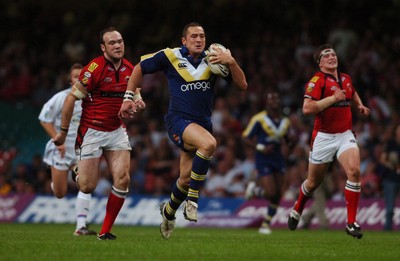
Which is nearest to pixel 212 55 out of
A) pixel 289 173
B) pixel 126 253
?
pixel 126 253

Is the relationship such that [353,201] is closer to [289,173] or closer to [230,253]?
[230,253]

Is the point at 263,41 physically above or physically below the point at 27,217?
above

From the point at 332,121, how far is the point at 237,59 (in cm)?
1275

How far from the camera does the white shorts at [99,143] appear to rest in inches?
542

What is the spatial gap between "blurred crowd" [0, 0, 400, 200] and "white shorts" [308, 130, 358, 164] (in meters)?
6.17

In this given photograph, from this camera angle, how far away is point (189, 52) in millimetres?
13117

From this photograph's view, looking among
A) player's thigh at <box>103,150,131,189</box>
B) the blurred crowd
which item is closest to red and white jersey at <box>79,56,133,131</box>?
player's thigh at <box>103,150,131,189</box>

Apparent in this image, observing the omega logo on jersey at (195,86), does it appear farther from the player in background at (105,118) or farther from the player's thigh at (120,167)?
the player's thigh at (120,167)

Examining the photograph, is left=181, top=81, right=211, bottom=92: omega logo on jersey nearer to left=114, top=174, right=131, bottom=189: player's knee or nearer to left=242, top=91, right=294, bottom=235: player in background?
left=114, top=174, right=131, bottom=189: player's knee

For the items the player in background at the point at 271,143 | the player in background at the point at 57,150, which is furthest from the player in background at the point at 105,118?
the player in background at the point at 271,143

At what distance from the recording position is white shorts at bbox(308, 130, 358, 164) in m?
14.6

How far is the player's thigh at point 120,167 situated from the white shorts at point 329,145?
314 centimetres

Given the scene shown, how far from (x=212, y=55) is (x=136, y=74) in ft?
3.79

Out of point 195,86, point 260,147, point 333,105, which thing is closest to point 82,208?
point 195,86
